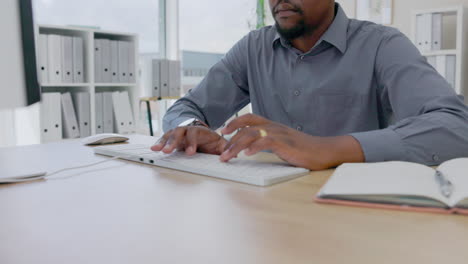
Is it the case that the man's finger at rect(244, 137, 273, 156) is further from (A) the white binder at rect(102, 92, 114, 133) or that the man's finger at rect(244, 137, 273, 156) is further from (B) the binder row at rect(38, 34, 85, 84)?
(A) the white binder at rect(102, 92, 114, 133)

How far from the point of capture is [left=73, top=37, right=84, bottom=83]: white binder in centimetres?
292

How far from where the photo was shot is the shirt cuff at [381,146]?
0.89m

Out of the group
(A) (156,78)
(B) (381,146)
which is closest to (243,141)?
(B) (381,146)

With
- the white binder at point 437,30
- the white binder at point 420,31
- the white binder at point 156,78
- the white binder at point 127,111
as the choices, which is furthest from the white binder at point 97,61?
the white binder at point 437,30

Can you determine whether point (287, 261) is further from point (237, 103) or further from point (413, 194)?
point (237, 103)

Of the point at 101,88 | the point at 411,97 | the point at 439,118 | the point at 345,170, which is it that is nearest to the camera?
the point at 345,170

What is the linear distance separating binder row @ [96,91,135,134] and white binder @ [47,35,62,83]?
13.7 inches

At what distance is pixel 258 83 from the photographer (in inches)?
62.0

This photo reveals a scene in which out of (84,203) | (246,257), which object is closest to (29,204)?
(84,203)

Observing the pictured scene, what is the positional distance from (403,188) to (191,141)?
534 mm

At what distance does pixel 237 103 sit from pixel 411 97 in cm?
72

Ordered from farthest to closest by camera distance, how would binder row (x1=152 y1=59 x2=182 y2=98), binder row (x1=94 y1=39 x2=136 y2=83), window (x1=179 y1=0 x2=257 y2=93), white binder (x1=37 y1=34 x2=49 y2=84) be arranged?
window (x1=179 y1=0 x2=257 y2=93)
binder row (x1=152 y1=59 x2=182 y2=98)
binder row (x1=94 y1=39 x2=136 y2=83)
white binder (x1=37 y1=34 x2=49 y2=84)

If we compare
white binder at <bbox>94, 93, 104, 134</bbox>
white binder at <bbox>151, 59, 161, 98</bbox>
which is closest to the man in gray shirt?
white binder at <bbox>94, 93, 104, 134</bbox>

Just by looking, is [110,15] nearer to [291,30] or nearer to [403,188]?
[291,30]
